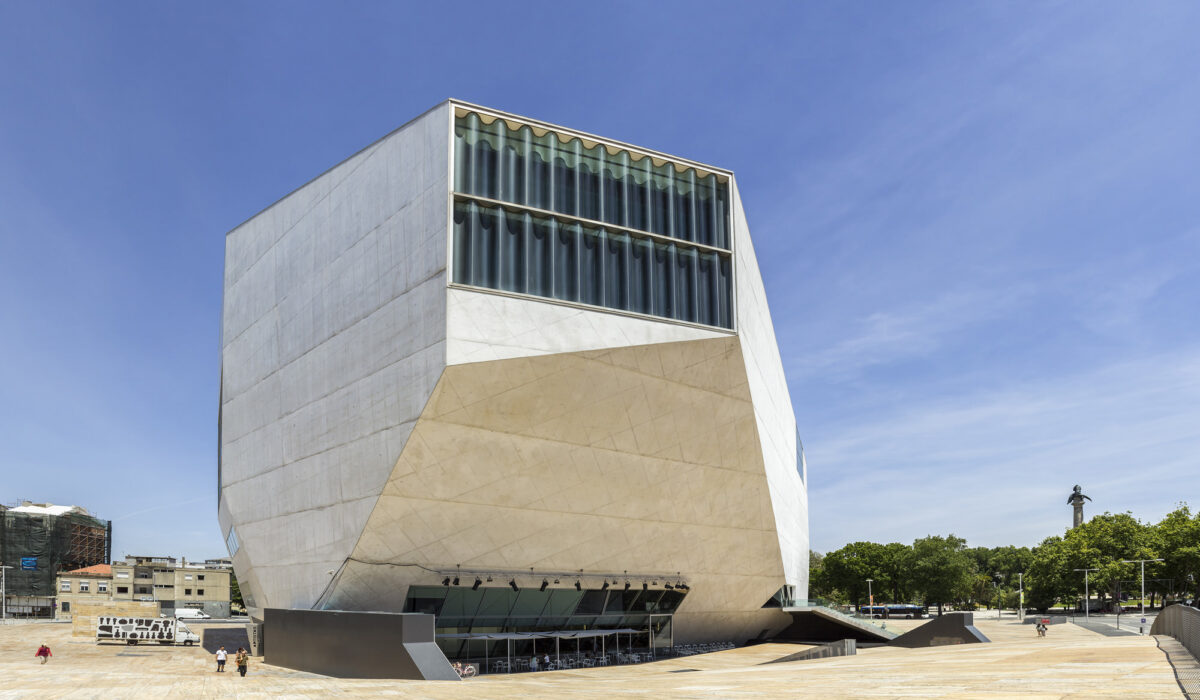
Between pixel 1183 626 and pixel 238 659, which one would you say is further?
pixel 238 659

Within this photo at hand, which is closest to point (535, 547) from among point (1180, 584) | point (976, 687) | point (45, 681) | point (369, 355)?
point (369, 355)

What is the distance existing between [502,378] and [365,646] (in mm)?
9774

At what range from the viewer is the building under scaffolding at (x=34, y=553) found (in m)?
103

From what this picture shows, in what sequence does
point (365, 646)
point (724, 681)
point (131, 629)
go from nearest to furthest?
1. point (724, 681)
2. point (365, 646)
3. point (131, 629)

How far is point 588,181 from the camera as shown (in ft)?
99.3

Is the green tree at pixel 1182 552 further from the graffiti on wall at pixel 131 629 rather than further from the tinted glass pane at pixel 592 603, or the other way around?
the graffiti on wall at pixel 131 629

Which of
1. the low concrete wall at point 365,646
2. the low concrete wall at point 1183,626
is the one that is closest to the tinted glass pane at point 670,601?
the low concrete wall at point 365,646

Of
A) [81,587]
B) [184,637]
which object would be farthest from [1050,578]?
[81,587]

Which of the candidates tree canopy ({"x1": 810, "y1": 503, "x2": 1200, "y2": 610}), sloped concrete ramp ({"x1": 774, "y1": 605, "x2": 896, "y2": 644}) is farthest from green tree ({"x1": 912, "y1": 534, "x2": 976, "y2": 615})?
sloped concrete ramp ({"x1": 774, "y1": 605, "x2": 896, "y2": 644})

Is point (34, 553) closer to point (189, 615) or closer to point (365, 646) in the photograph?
point (189, 615)

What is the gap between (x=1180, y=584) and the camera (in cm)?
8525

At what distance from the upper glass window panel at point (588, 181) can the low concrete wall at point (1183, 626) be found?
1828cm

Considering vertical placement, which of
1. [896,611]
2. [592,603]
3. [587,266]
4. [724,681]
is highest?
[587,266]

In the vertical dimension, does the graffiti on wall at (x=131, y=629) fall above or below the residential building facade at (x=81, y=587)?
above
